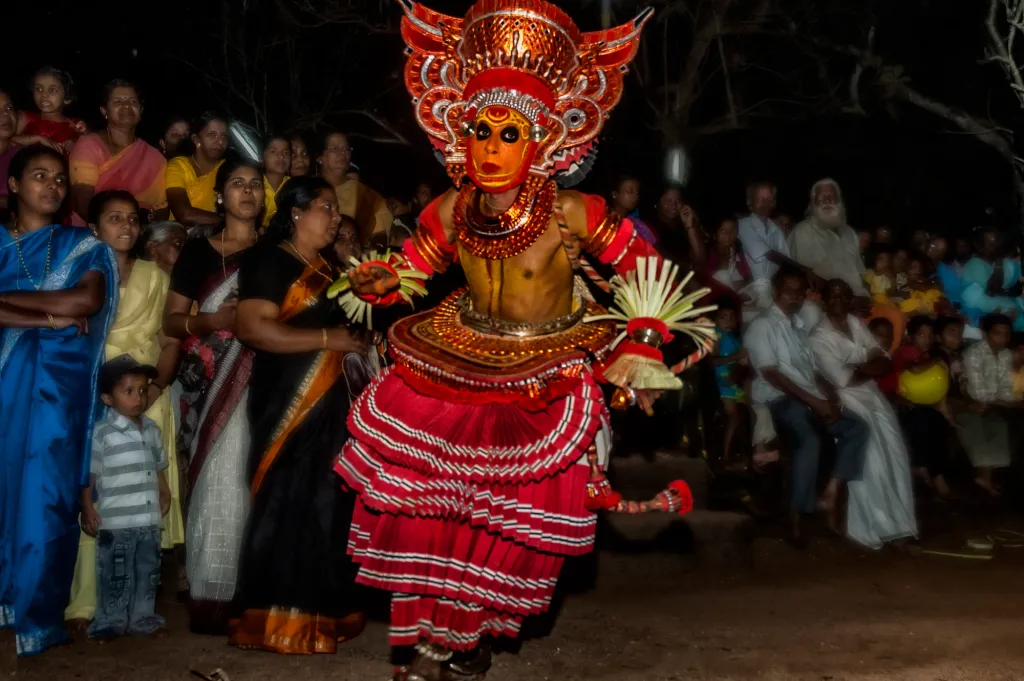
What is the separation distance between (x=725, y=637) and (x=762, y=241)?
3527mm

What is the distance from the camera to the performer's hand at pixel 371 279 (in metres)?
4.64

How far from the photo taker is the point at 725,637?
536 centimetres

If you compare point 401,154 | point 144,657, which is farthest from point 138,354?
point 401,154

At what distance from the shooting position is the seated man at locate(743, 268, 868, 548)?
289 inches

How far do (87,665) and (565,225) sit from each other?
2617 mm

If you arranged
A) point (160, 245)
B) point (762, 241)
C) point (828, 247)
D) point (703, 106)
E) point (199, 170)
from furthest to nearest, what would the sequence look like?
point (703, 106) < point (828, 247) < point (762, 241) < point (199, 170) < point (160, 245)

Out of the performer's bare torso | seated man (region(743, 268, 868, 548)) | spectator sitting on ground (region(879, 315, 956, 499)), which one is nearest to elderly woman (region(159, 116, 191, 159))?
the performer's bare torso

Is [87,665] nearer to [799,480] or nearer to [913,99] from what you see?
[799,480]

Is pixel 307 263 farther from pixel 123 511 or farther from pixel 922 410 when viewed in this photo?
pixel 922 410

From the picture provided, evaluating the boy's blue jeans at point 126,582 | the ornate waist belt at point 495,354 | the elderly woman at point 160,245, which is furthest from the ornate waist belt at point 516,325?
the elderly woman at point 160,245

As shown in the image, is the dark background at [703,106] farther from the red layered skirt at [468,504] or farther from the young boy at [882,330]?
the red layered skirt at [468,504]

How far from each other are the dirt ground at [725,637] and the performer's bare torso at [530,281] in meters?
1.49

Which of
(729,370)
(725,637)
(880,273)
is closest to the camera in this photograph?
(725,637)

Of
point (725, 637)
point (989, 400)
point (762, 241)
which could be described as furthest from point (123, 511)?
point (989, 400)
